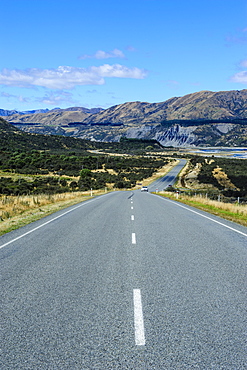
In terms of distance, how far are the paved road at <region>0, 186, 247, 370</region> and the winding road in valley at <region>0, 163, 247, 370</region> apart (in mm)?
13

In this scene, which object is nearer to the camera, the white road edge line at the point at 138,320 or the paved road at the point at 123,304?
the paved road at the point at 123,304

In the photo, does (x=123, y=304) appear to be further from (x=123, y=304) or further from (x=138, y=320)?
(x=138, y=320)

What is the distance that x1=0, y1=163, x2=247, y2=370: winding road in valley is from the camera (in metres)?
3.79

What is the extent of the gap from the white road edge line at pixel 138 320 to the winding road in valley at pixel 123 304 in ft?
0.05

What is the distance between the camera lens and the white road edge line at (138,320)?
13.6ft

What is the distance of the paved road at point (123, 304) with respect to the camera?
149 inches

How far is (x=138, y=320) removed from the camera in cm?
470

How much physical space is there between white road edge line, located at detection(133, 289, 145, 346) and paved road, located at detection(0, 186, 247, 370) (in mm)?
13

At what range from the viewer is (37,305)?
5.24 m

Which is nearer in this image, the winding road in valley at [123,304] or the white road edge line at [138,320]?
the winding road in valley at [123,304]

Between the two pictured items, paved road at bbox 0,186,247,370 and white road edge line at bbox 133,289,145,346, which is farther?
white road edge line at bbox 133,289,145,346

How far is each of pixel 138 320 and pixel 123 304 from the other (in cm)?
65

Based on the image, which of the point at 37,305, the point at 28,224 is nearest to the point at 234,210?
the point at 28,224

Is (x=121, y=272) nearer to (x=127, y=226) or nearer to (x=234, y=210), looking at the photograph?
(x=127, y=226)
